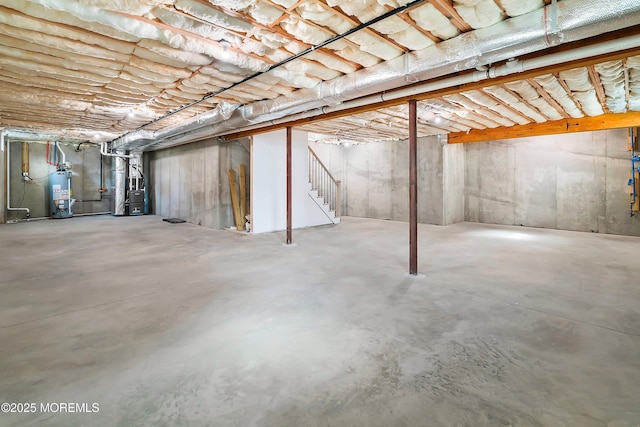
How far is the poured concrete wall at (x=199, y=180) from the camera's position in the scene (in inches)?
306

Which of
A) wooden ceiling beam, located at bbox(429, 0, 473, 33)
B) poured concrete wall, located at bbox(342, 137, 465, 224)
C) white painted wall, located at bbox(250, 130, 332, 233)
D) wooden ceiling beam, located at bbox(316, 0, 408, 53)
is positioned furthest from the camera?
poured concrete wall, located at bbox(342, 137, 465, 224)

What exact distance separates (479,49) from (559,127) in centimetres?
513

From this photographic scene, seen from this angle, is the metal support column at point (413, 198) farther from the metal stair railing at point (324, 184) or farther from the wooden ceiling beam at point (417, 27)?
the metal stair railing at point (324, 184)

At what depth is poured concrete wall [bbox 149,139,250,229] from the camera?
7.76 metres

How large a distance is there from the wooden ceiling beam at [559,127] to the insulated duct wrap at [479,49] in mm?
4499

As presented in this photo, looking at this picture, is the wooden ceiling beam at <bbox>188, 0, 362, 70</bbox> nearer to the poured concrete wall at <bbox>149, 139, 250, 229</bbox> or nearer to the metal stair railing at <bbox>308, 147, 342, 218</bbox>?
the poured concrete wall at <bbox>149, 139, 250, 229</bbox>

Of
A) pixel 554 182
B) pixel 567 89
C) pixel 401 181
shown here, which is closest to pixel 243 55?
pixel 567 89

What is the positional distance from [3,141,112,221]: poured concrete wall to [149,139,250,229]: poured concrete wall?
84.8 inches

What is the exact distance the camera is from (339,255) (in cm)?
500

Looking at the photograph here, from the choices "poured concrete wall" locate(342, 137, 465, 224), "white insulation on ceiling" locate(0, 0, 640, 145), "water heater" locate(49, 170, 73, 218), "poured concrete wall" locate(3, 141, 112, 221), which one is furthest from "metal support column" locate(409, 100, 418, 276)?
"poured concrete wall" locate(3, 141, 112, 221)

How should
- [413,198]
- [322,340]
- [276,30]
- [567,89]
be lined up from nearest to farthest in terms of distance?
[322,340], [276,30], [413,198], [567,89]

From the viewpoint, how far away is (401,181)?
382 inches

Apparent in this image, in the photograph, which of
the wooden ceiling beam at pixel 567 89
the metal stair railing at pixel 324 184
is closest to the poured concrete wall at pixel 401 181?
the metal stair railing at pixel 324 184

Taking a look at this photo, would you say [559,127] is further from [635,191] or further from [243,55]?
[243,55]
